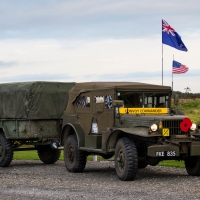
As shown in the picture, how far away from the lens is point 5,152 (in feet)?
66.3

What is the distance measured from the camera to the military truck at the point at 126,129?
601 inches

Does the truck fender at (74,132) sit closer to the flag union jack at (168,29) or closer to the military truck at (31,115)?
the military truck at (31,115)

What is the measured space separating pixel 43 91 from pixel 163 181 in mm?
6208

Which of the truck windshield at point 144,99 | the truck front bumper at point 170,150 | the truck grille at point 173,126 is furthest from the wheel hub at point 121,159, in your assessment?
the truck windshield at point 144,99

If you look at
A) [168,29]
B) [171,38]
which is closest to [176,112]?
[171,38]

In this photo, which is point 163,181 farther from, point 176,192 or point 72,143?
point 72,143

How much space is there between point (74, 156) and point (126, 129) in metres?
2.77

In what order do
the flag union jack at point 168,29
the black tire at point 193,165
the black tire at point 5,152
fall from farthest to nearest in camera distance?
the flag union jack at point 168,29
the black tire at point 5,152
the black tire at point 193,165

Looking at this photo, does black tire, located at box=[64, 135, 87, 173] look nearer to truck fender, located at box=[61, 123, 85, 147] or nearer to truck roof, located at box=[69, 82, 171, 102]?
truck fender, located at box=[61, 123, 85, 147]

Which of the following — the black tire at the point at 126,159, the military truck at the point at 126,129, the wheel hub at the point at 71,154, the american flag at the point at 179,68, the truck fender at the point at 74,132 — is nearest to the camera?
the black tire at the point at 126,159

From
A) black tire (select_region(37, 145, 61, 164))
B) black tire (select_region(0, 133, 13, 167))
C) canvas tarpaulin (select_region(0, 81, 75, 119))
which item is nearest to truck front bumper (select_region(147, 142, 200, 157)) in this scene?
canvas tarpaulin (select_region(0, 81, 75, 119))

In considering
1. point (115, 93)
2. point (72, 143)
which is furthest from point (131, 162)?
point (72, 143)

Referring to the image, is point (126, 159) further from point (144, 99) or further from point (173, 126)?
point (144, 99)

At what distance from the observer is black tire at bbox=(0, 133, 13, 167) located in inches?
795
